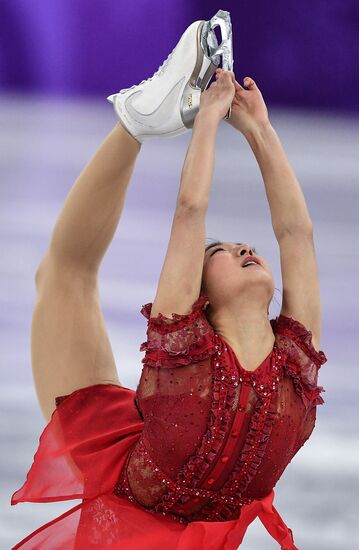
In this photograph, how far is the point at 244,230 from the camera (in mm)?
5129

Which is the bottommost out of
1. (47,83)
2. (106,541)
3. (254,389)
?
(106,541)

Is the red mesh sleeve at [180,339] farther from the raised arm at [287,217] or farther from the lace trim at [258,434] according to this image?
the raised arm at [287,217]

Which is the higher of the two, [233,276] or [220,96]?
[220,96]

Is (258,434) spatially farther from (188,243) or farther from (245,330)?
(188,243)

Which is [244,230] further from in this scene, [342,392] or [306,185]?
[342,392]

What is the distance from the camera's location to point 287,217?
10.4 feet

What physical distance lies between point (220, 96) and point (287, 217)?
34cm

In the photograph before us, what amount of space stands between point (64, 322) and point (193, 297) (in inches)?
23.0

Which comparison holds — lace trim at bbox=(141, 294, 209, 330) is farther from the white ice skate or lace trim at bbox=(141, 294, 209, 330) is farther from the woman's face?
the white ice skate

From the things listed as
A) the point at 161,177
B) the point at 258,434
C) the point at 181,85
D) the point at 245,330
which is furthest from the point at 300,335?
the point at 161,177

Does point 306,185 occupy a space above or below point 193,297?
above

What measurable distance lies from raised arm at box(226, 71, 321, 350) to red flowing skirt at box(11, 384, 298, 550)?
464mm

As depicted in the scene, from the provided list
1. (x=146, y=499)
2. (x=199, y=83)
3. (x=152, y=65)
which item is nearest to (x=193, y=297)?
(x=146, y=499)

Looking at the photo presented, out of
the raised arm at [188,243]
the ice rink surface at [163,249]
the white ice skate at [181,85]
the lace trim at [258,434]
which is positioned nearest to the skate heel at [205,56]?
the white ice skate at [181,85]
